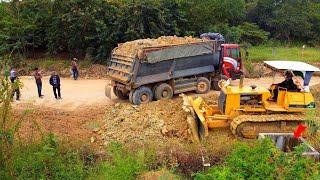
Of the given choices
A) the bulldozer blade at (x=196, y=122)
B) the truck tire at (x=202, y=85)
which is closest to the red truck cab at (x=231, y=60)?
the truck tire at (x=202, y=85)

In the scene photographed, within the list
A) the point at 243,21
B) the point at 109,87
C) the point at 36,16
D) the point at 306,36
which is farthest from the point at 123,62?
the point at 306,36

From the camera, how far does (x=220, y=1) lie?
23.9 metres

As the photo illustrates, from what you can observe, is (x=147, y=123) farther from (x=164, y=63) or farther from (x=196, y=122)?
(x=164, y=63)

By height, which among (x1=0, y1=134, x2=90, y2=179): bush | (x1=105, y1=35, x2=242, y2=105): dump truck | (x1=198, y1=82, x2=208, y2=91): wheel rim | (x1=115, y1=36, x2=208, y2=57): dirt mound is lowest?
(x1=0, y1=134, x2=90, y2=179): bush

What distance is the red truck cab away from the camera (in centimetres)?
1595

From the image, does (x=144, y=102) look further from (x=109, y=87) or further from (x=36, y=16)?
(x=36, y=16)

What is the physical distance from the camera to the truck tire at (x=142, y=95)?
14250 mm

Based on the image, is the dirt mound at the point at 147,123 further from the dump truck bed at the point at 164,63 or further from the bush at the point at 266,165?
the bush at the point at 266,165

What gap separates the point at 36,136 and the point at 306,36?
2528 cm

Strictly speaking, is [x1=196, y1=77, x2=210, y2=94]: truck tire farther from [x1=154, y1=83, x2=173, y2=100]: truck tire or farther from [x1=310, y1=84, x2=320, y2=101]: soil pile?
[x1=310, y1=84, x2=320, y2=101]: soil pile

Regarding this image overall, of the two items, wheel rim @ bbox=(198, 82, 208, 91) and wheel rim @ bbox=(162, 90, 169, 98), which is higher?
wheel rim @ bbox=(198, 82, 208, 91)

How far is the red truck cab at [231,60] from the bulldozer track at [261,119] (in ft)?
17.8

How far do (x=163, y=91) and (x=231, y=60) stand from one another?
142 inches

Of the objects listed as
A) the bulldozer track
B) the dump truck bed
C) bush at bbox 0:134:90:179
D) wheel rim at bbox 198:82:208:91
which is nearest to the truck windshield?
the dump truck bed
